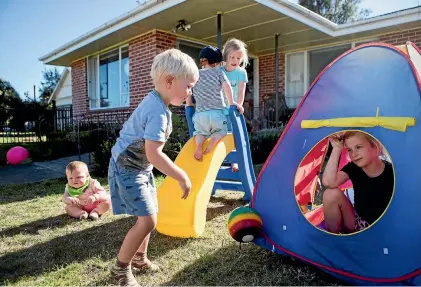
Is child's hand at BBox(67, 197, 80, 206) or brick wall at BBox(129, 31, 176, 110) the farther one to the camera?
brick wall at BBox(129, 31, 176, 110)

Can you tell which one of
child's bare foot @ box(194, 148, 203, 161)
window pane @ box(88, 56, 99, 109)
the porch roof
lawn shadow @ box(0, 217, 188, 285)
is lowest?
lawn shadow @ box(0, 217, 188, 285)

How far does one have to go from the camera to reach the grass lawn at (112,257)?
2.08 m

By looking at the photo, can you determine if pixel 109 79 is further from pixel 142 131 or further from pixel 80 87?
pixel 142 131

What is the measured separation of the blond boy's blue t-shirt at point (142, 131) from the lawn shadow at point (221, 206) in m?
1.59

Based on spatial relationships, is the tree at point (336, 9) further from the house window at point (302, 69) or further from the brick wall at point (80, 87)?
the brick wall at point (80, 87)

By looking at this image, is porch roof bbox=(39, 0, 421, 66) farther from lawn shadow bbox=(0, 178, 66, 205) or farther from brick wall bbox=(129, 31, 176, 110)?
lawn shadow bbox=(0, 178, 66, 205)

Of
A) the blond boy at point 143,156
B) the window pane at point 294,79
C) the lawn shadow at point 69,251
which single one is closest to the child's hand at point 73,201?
the lawn shadow at point 69,251

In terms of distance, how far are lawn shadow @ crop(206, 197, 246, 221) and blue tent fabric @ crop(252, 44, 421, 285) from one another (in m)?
1.22

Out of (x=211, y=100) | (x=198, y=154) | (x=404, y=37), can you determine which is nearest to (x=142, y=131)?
(x=198, y=154)

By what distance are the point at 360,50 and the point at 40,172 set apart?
6.46 meters

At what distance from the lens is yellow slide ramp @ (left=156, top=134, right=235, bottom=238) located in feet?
8.93

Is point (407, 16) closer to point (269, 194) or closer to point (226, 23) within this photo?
point (226, 23)

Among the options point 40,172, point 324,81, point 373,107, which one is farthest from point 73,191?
point 40,172

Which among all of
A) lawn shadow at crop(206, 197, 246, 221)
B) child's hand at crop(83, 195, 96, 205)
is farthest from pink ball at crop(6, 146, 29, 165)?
lawn shadow at crop(206, 197, 246, 221)
